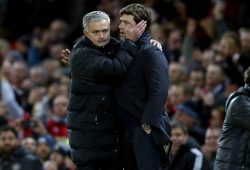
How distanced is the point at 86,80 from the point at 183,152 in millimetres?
3051

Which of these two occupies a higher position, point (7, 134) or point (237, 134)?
point (237, 134)

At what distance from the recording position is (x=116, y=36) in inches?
691

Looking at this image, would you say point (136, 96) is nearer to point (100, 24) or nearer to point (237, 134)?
point (100, 24)

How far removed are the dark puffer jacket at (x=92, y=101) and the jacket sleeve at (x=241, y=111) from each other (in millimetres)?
1199

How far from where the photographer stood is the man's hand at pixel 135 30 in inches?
355

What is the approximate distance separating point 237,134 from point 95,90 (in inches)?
59.0

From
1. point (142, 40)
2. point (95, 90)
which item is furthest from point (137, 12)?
point (95, 90)

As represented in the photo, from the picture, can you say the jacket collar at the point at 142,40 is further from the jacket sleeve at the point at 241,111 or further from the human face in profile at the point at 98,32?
the jacket sleeve at the point at 241,111

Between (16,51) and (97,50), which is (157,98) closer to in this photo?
(97,50)

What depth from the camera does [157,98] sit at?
886cm

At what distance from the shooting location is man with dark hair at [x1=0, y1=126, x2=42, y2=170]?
497 inches

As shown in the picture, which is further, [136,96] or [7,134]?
[7,134]

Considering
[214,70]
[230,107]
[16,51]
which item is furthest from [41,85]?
[230,107]

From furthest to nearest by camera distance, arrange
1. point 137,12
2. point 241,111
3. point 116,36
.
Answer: point 116,36, point 241,111, point 137,12
